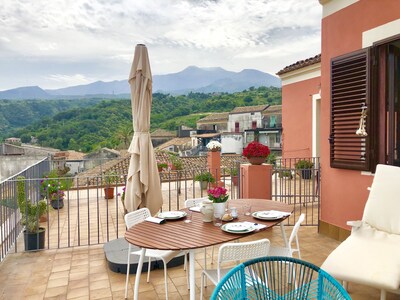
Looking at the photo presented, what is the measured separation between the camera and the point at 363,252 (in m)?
2.54

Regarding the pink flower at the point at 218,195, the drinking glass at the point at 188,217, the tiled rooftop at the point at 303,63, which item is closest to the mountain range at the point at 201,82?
the tiled rooftop at the point at 303,63

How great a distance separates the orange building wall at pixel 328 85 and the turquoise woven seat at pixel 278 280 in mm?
2682

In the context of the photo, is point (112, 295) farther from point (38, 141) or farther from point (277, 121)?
point (277, 121)

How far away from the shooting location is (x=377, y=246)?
103 inches

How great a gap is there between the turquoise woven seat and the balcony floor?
1410 mm

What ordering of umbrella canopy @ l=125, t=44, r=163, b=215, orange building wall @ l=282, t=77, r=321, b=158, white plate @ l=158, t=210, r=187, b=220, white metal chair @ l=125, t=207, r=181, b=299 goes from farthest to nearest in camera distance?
orange building wall @ l=282, t=77, r=321, b=158, umbrella canopy @ l=125, t=44, r=163, b=215, white plate @ l=158, t=210, r=187, b=220, white metal chair @ l=125, t=207, r=181, b=299

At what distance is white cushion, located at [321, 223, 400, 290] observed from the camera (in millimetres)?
2221

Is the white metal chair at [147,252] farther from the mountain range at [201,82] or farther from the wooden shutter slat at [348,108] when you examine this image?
the mountain range at [201,82]

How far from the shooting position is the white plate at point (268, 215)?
262cm

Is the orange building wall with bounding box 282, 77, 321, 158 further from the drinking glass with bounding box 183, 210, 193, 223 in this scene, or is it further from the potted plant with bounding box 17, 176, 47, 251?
the potted plant with bounding box 17, 176, 47, 251

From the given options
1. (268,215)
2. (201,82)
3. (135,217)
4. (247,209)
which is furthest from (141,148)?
(201,82)

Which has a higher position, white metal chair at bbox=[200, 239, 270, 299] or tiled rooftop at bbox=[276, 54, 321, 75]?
tiled rooftop at bbox=[276, 54, 321, 75]

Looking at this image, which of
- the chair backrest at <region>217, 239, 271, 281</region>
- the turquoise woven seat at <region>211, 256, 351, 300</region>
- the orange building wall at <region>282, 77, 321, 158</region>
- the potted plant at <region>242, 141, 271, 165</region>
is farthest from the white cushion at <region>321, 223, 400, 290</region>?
the orange building wall at <region>282, 77, 321, 158</region>

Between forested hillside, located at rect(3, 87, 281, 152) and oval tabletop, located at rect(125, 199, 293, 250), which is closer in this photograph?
oval tabletop, located at rect(125, 199, 293, 250)
